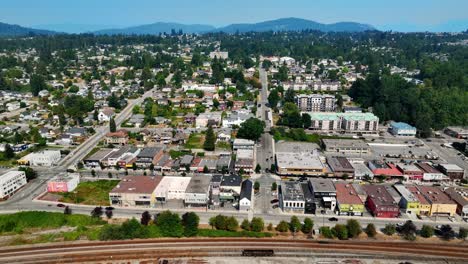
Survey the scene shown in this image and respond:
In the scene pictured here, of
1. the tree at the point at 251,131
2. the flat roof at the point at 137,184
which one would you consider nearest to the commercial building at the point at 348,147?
the tree at the point at 251,131

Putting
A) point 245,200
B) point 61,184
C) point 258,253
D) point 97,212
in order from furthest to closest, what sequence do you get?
1. point 61,184
2. point 245,200
3. point 97,212
4. point 258,253

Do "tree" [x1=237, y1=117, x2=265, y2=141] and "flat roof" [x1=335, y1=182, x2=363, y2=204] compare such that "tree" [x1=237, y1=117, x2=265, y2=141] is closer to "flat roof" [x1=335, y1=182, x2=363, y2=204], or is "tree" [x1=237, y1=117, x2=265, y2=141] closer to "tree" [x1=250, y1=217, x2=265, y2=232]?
"flat roof" [x1=335, y1=182, x2=363, y2=204]

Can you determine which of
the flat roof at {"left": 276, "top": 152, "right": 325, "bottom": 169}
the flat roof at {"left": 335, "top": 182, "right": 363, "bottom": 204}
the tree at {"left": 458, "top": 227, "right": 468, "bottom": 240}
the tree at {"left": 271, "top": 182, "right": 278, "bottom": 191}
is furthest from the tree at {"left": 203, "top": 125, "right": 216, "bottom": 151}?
the tree at {"left": 458, "top": 227, "right": 468, "bottom": 240}

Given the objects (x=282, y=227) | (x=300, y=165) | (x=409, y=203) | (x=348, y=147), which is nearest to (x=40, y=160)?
(x=282, y=227)

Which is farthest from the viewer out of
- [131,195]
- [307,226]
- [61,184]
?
[61,184]

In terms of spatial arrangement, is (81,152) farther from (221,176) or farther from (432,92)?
Answer: (432,92)

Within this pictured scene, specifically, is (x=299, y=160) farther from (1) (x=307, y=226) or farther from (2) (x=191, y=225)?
(2) (x=191, y=225)
